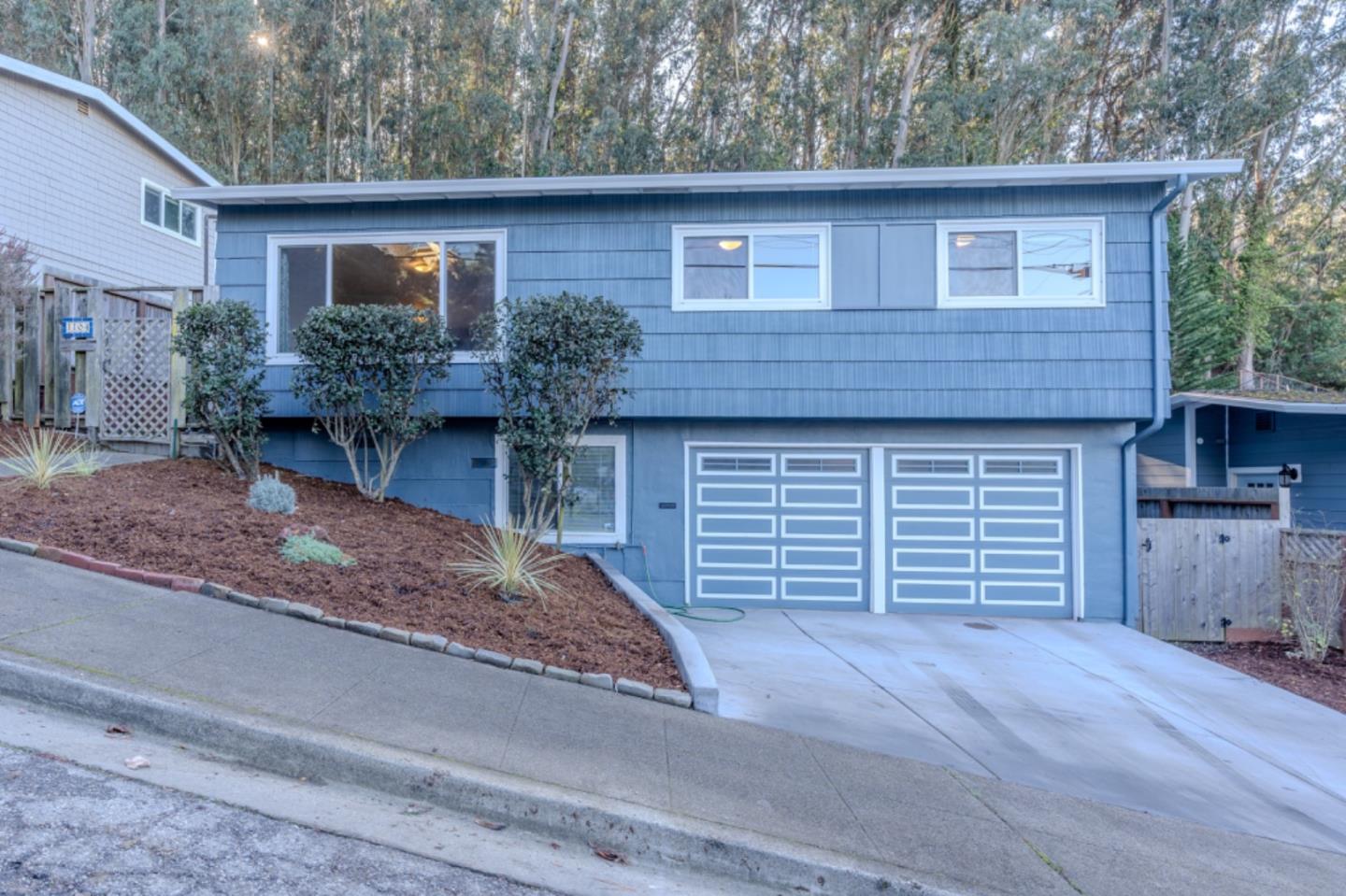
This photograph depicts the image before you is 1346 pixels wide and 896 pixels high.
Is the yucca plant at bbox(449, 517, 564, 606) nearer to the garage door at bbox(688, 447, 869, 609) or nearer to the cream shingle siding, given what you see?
the garage door at bbox(688, 447, 869, 609)

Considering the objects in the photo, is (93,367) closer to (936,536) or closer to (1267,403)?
(936,536)

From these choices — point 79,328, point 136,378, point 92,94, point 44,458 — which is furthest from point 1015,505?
point 92,94

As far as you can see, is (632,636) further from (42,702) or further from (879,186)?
(879,186)

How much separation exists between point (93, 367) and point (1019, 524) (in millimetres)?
11111

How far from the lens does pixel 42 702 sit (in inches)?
165

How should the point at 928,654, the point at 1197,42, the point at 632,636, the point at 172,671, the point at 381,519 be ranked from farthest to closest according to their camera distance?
1. the point at 1197,42
2. the point at 381,519
3. the point at 928,654
4. the point at 632,636
5. the point at 172,671

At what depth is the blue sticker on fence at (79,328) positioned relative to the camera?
32.9ft

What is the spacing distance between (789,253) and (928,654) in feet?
15.4

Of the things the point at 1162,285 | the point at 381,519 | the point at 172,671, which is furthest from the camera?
the point at 1162,285

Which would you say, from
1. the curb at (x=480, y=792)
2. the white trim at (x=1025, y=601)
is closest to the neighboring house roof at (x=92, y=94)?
the curb at (x=480, y=792)

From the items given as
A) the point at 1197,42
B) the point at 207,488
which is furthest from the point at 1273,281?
the point at 207,488

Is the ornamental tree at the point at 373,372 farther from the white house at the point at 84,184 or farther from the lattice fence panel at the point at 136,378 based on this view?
the white house at the point at 84,184

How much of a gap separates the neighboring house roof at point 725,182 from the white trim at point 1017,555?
4.18m

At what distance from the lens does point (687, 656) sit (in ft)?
19.3
